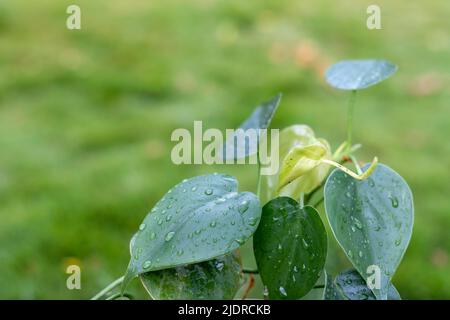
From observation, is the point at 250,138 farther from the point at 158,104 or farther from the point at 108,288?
the point at 158,104

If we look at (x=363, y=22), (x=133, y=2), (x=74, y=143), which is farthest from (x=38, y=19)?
(x=363, y=22)

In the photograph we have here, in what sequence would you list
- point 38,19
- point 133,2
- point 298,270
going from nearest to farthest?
point 298,270 < point 38,19 < point 133,2

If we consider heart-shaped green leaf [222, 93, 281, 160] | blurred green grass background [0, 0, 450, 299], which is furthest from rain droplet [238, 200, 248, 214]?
blurred green grass background [0, 0, 450, 299]

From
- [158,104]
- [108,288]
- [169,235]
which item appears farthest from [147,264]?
[158,104]

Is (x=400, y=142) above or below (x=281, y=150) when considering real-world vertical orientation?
below

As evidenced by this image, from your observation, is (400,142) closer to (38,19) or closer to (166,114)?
(166,114)

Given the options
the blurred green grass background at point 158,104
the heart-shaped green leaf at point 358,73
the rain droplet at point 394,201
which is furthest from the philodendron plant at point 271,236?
the blurred green grass background at point 158,104

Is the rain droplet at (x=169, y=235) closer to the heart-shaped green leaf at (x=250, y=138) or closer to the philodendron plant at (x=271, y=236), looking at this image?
the philodendron plant at (x=271, y=236)
